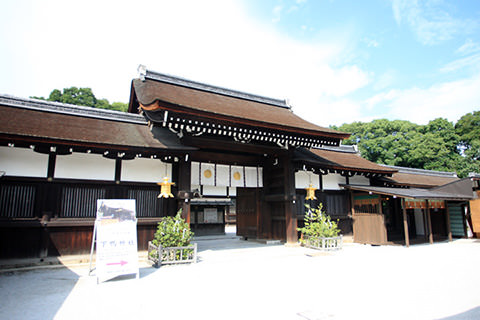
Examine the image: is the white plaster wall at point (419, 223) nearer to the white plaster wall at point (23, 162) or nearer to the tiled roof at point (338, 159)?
the tiled roof at point (338, 159)

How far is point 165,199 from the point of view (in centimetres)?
911

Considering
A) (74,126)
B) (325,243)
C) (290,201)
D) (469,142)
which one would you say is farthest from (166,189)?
(469,142)

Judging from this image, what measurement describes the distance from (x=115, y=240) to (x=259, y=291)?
3.28m

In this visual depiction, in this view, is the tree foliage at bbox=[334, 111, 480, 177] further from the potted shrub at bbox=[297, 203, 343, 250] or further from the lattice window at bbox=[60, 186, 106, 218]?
the lattice window at bbox=[60, 186, 106, 218]

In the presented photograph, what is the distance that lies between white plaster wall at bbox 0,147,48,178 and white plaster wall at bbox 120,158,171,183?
6.68 ft

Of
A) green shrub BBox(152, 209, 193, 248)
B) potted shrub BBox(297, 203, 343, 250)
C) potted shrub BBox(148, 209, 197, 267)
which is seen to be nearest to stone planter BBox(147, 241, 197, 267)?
potted shrub BBox(148, 209, 197, 267)

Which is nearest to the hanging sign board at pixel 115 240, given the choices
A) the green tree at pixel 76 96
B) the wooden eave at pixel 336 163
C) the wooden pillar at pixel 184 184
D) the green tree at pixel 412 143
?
the wooden pillar at pixel 184 184

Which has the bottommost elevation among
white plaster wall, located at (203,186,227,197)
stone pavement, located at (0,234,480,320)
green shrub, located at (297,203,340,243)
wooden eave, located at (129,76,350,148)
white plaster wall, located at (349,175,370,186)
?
stone pavement, located at (0,234,480,320)

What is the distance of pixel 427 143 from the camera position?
27422mm

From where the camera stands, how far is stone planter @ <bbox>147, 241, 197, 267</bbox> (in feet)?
24.3

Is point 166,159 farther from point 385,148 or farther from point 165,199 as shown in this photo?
point 385,148

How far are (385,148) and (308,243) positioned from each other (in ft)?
79.0

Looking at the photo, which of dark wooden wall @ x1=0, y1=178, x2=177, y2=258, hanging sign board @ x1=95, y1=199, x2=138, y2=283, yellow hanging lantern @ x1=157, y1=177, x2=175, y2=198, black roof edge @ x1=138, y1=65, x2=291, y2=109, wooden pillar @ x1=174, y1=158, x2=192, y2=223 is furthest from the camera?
black roof edge @ x1=138, y1=65, x2=291, y2=109

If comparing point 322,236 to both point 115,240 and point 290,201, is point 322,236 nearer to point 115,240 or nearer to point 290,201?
point 290,201
